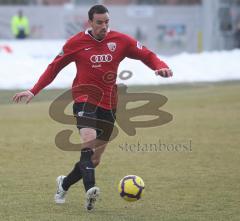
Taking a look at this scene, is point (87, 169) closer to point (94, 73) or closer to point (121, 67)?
point (94, 73)

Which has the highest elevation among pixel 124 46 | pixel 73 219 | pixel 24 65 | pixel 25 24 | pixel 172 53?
pixel 124 46

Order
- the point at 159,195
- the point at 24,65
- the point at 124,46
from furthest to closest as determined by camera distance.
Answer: the point at 24,65 → the point at 159,195 → the point at 124,46

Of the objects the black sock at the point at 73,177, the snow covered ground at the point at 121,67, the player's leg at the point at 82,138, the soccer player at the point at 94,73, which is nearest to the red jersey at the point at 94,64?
the soccer player at the point at 94,73

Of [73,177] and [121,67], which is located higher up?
[73,177]

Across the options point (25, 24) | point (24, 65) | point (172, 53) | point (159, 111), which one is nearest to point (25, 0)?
point (25, 24)

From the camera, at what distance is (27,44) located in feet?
95.1

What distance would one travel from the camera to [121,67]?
79.6 ft

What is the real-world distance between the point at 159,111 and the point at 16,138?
16.5ft

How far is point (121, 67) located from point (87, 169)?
16049 mm

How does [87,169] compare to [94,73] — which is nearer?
[87,169]

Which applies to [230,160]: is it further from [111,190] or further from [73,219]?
[73,219]

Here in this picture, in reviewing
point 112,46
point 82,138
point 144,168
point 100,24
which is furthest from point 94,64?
point 144,168

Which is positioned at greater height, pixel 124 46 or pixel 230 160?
pixel 124 46

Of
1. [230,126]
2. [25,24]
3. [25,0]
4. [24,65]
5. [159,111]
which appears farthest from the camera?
[25,0]
